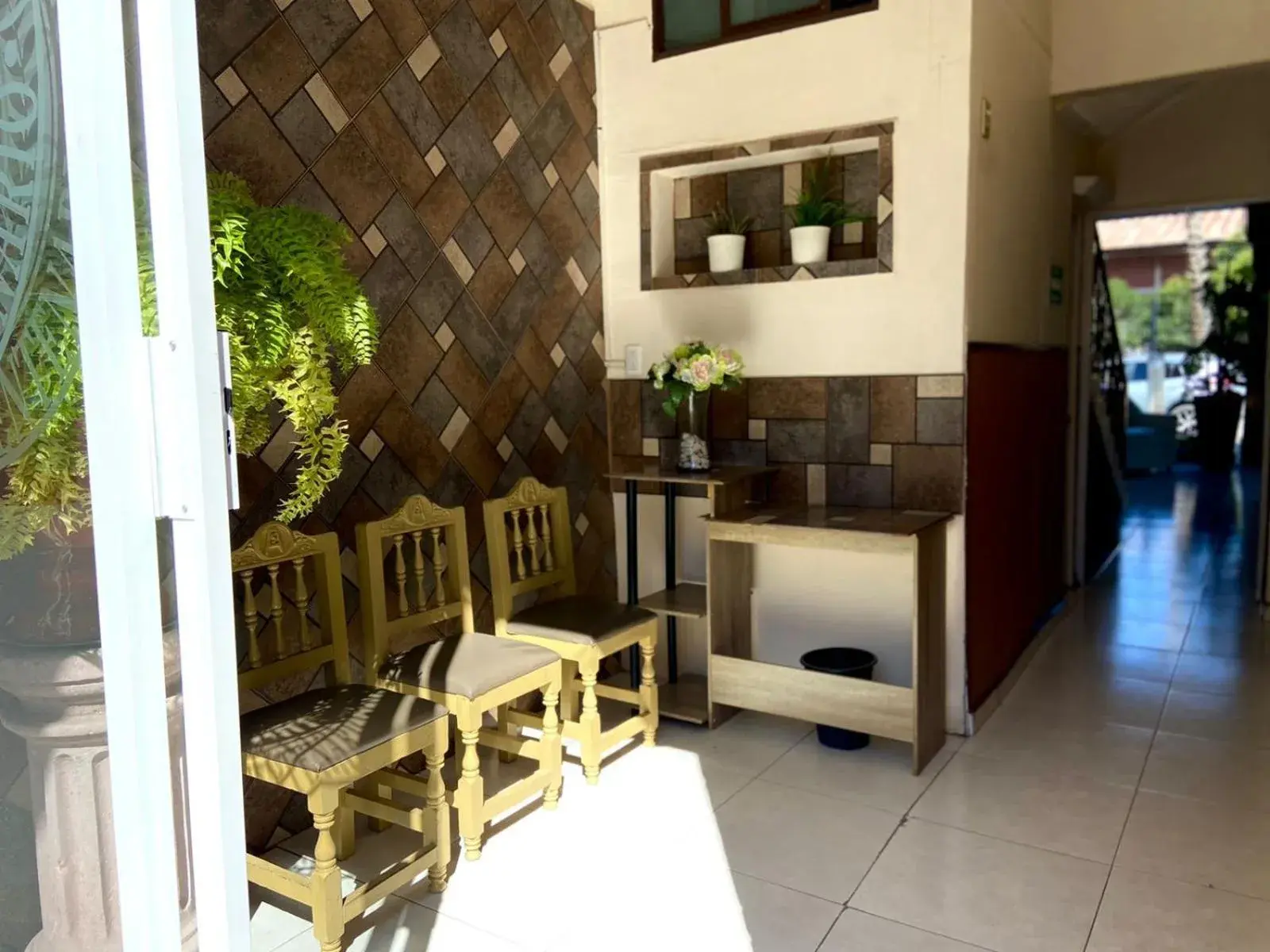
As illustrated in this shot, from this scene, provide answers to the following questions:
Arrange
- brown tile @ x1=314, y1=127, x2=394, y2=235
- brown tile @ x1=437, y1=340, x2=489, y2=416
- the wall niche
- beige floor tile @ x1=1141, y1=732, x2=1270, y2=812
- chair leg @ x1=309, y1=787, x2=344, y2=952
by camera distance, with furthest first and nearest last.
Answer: the wall niche
brown tile @ x1=437, y1=340, x2=489, y2=416
beige floor tile @ x1=1141, y1=732, x2=1270, y2=812
brown tile @ x1=314, y1=127, x2=394, y2=235
chair leg @ x1=309, y1=787, x2=344, y2=952

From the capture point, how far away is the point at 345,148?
8.59 ft

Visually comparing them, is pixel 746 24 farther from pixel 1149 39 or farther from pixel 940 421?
pixel 1149 39

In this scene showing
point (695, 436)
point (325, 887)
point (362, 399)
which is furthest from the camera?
point (695, 436)

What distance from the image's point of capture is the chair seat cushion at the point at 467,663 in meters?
2.45

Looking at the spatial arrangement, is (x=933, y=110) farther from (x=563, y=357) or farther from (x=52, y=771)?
(x=52, y=771)

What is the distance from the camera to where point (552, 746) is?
107 inches

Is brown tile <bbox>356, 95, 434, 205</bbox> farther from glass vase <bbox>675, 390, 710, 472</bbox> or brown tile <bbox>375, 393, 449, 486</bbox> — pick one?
glass vase <bbox>675, 390, 710, 472</bbox>

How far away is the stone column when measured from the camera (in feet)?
2.88

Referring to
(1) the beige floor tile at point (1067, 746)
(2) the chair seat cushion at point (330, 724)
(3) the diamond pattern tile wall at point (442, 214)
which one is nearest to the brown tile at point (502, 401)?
(3) the diamond pattern tile wall at point (442, 214)

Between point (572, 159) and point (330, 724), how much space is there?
7.33ft

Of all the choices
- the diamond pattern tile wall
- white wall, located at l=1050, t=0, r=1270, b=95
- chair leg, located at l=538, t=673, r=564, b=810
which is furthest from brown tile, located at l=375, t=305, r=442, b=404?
white wall, located at l=1050, t=0, r=1270, b=95

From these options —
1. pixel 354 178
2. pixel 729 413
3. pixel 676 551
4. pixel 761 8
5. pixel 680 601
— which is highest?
pixel 761 8

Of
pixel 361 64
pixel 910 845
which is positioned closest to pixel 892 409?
pixel 910 845

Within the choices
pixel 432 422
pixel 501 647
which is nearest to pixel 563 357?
pixel 432 422
